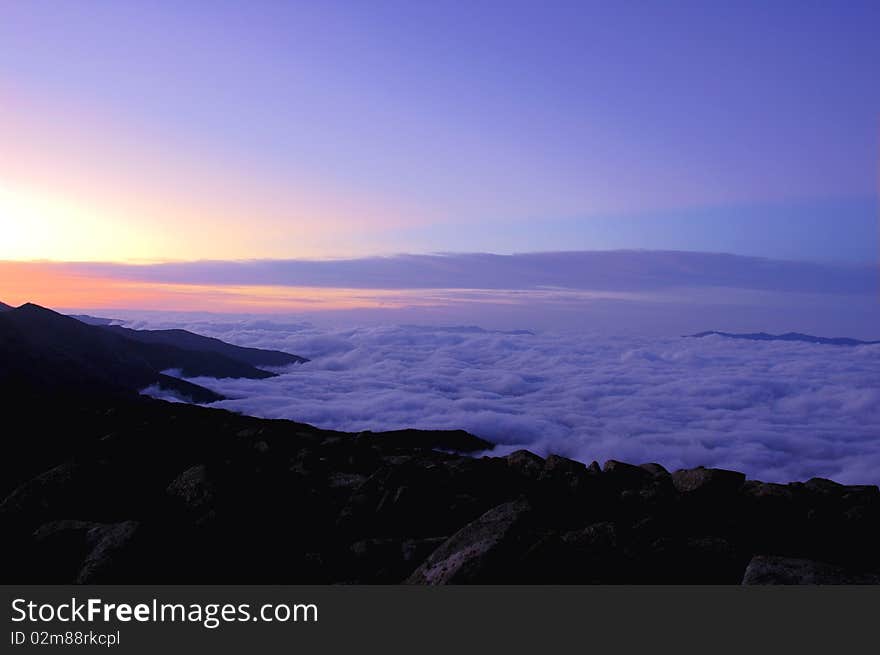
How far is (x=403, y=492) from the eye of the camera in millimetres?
12320

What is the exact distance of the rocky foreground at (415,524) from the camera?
27.3 ft

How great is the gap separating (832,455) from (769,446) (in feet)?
37.0

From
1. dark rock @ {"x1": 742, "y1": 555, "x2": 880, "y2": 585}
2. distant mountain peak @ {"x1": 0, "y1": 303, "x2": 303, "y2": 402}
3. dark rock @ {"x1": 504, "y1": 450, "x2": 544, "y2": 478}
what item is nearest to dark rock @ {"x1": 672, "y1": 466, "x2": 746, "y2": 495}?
dark rock @ {"x1": 504, "y1": 450, "x2": 544, "y2": 478}

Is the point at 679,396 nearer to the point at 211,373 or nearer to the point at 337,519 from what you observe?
the point at 211,373

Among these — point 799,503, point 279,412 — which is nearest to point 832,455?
point 279,412

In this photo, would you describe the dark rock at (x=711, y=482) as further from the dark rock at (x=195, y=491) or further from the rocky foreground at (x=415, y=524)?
the dark rock at (x=195, y=491)

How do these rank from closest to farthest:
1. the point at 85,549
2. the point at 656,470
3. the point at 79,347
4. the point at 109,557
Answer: the point at 109,557 → the point at 85,549 → the point at 656,470 → the point at 79,347

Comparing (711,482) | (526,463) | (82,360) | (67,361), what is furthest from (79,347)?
(711,482)

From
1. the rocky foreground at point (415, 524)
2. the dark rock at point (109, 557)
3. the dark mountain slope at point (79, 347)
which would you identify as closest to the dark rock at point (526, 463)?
the rocky foreground at point (415, 524)

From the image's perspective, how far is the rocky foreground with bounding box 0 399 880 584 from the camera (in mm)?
8336

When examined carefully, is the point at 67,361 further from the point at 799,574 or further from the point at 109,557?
the point at 799,574

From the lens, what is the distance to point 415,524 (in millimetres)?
11852

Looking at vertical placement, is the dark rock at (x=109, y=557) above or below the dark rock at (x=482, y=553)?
below

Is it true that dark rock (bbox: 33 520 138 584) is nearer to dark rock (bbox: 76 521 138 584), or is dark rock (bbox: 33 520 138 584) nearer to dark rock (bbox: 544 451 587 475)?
dark rock (bbox: 76 521 138 584)
